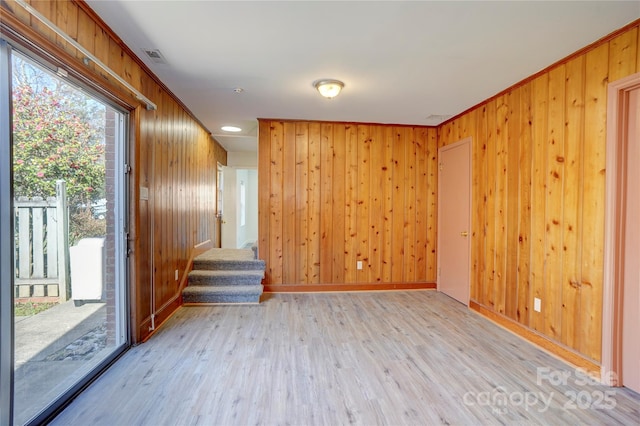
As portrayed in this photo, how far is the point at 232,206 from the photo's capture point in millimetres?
6395

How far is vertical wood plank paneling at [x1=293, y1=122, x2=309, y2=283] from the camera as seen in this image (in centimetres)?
424

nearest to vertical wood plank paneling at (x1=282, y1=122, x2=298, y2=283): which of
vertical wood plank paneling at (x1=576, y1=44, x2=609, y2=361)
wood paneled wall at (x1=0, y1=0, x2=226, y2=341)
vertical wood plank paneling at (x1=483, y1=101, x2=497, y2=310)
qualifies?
wood paneled wall at (x1=0, y1=0, x2=226, y2=341)

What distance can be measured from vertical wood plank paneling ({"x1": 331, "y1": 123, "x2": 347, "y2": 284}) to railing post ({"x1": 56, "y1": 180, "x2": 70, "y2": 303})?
10.2 ft

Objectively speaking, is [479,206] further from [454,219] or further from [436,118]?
[436,118]

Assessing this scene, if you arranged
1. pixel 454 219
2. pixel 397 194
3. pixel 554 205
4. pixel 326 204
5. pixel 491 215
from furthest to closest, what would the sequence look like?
pixel 397 194
pixel 326 204
pixel 454 219
pixel 491 215
pixel 554 205

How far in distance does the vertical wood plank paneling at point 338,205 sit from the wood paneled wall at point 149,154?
211cm

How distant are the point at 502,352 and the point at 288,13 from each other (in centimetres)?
322

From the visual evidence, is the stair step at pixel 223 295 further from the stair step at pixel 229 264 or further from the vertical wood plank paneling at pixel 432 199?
the vertical wood plank paneling at pixel 432 199

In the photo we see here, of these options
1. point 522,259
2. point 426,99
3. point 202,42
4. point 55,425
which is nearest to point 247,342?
point 55,425

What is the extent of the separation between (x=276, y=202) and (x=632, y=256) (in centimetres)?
364

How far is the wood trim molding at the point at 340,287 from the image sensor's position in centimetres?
423

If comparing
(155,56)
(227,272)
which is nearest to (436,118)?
(155,56)

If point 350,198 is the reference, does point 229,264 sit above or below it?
below

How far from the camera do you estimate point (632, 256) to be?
1964 mm
